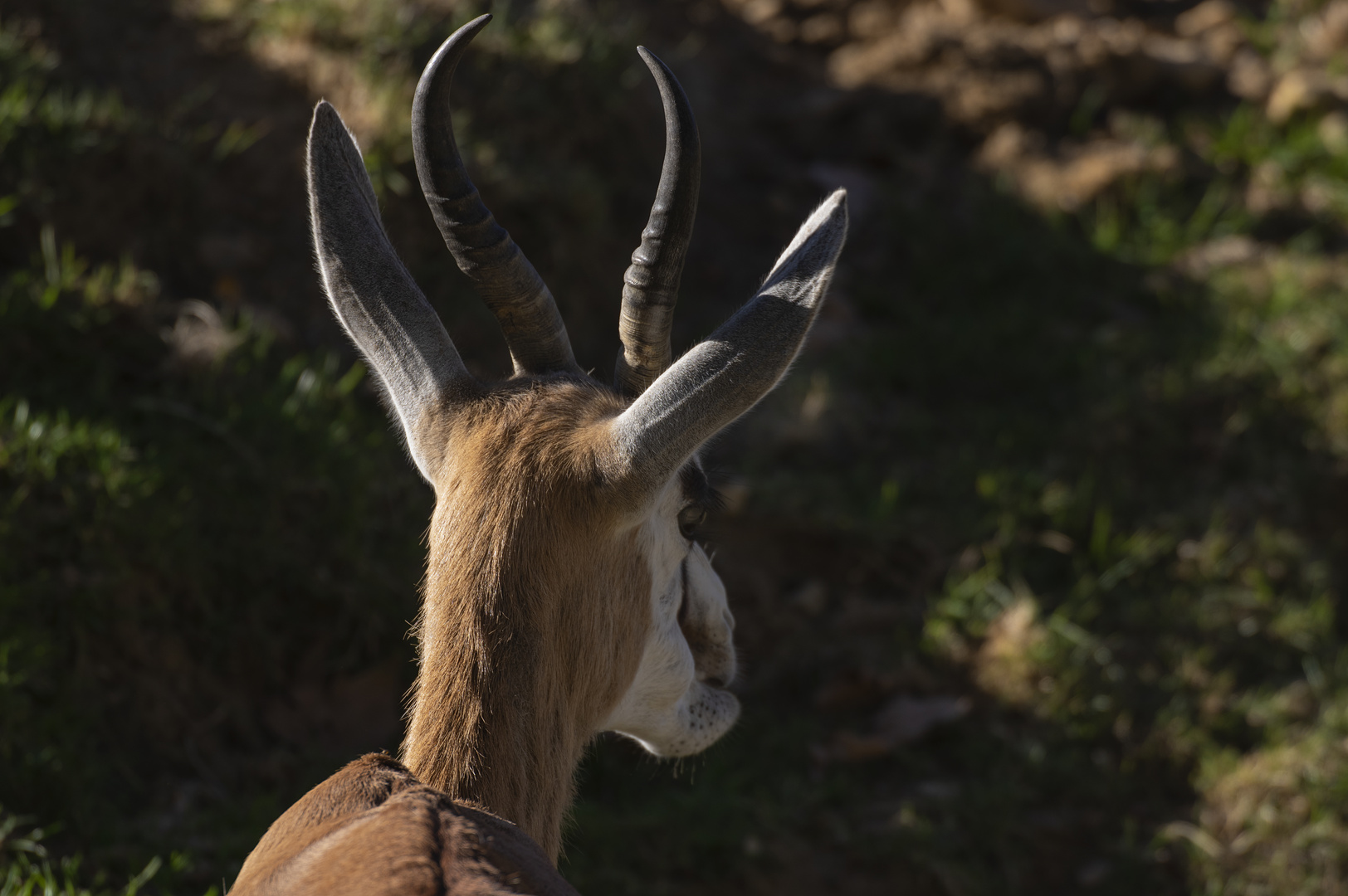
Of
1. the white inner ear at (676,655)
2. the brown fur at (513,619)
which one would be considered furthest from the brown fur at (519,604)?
the white inner ear at (676,655)

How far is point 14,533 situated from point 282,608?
0.94 metres

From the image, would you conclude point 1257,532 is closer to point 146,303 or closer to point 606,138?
point 606,138

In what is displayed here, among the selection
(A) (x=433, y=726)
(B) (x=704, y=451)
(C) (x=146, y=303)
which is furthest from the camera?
(C) (x=146, y=303)

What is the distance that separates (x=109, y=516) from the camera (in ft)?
12.8

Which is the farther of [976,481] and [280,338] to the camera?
[976,481]

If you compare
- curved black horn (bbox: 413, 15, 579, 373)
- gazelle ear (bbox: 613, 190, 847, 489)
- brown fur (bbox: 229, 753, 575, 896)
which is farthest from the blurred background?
gazelle ear (bbox: 613, 190, 847, 489)

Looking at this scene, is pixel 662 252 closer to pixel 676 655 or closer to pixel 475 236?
pixel 475 236

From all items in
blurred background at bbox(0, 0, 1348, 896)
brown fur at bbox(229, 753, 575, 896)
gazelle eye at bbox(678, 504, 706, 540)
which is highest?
brown fur at bbox(229, 753, 575, 896)

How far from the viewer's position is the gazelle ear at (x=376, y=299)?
2.52 meters

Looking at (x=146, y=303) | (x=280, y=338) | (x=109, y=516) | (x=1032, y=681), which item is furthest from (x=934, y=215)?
(x=109, y=516)

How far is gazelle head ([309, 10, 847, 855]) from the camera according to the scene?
2248 millimetres

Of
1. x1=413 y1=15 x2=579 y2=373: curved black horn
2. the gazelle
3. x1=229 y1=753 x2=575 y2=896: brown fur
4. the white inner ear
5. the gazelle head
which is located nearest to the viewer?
x1=229 y1=753 x2=575 y2=896: brown fur

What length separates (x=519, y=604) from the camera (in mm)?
2324

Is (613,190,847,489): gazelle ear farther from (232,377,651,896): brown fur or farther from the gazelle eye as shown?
the gazelle eye
